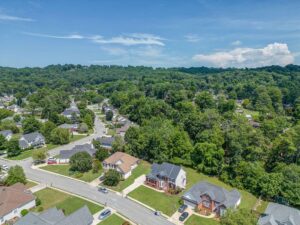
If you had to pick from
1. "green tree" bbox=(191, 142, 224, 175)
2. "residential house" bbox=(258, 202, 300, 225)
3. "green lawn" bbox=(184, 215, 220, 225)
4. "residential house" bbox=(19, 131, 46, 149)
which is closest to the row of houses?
"green lawn" bbox=(184, 215, 220, 225)

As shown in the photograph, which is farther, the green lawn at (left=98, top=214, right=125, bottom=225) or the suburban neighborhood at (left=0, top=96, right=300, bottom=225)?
the green lawn at (left=98, top=214, right=125, bottom=225)

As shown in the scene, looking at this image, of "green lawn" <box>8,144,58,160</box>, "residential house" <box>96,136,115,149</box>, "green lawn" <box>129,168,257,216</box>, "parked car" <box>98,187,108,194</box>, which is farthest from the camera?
"residential house" <box>96,136,115,149</box>

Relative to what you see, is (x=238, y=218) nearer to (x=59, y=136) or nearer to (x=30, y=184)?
(x=30, y=184)

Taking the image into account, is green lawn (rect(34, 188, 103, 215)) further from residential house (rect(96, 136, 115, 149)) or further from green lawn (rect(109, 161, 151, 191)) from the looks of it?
residential house (rect(96, 136, 115, 149))

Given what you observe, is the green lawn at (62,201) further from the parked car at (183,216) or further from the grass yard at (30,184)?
the parked car at (183,216)

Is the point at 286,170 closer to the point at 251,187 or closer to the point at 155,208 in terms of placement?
the point at 251,187

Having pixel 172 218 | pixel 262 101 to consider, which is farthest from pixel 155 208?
pixel 262 101

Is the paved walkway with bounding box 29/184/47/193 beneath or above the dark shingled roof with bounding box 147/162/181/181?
beneath
